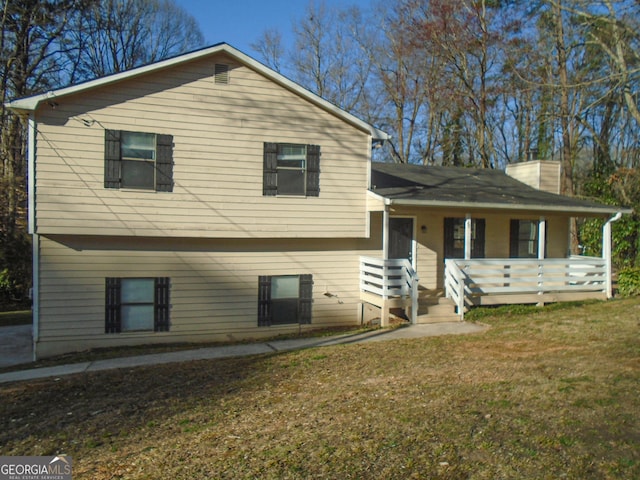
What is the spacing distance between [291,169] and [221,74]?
8.27ft

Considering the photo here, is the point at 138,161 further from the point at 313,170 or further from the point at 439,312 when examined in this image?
the point at 439,312

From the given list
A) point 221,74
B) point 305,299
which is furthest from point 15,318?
point 221,74

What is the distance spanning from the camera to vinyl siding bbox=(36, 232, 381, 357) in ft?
34.6

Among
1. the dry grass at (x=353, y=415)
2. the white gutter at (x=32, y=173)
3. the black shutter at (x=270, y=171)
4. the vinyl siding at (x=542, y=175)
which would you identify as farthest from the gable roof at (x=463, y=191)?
the white gutter at (x=32, y=173)

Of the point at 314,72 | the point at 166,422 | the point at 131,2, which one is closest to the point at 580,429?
the point at 166,422

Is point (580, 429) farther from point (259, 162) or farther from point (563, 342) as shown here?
point (259, 162)

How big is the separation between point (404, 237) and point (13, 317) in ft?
39.3

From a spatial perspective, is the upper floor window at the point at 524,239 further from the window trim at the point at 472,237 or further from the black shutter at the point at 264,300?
the black shutter at the point at 264,300

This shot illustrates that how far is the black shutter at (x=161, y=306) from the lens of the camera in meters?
11.2

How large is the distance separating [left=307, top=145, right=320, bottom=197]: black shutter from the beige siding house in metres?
0.03

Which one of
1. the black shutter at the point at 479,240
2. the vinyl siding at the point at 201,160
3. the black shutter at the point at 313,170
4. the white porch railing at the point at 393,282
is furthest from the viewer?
the black shutter at the point at 479,240

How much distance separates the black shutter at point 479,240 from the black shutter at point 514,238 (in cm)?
96

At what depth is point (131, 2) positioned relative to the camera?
30438 millimetres
